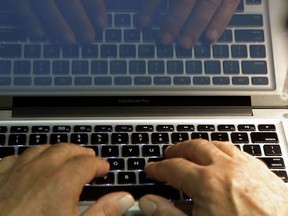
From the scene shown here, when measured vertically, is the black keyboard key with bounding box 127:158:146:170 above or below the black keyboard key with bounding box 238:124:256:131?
below

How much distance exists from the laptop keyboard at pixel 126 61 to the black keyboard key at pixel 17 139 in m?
0.09

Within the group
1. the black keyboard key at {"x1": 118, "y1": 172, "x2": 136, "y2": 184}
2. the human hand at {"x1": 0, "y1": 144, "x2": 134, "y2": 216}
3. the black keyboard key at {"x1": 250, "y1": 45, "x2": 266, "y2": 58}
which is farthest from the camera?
the black keyboard key at {"x1": 250, "y1": 45, "x2": 266, "y2": 58}

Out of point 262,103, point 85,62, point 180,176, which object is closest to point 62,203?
point 180,176

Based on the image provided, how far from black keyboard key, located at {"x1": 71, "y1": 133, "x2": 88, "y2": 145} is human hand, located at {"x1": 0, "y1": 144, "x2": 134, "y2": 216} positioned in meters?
0.04

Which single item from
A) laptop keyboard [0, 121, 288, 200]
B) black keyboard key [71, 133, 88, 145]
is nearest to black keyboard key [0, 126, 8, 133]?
laptop keyboard [0, 121, 288, 200]

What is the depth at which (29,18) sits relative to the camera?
76 centimetres

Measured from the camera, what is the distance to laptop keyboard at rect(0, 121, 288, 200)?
0.72m

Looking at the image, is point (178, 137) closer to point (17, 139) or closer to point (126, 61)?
point (126, 61)

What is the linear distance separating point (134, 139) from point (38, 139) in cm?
17

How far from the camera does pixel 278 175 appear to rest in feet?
2.36

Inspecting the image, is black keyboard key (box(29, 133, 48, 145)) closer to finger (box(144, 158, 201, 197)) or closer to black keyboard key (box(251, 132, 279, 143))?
finger (box(144, 158, 201, 197))

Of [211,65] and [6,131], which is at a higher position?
[211,65]

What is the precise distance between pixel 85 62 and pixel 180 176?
292 millimetres

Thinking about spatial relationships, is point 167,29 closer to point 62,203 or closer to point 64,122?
point 64,122
